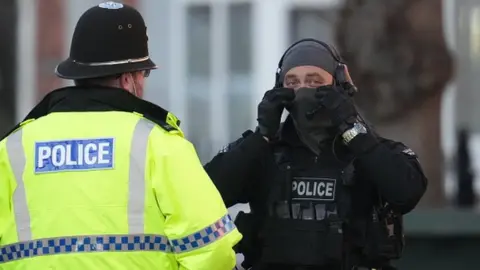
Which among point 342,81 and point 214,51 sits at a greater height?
point 342,81

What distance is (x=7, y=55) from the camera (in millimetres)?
13602

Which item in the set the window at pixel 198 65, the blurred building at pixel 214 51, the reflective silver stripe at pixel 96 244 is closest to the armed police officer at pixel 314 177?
the reflective silver stripe at pixel 96 244

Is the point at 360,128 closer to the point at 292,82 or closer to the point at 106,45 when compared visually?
the point at 292,82

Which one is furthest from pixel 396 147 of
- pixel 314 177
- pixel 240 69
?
pixel 240 69

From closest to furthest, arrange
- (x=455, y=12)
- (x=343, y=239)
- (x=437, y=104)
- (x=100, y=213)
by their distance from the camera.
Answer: (x=100, y=213)
(x=343, y=239)
(x=437, y=104)
(x=455, y=12)

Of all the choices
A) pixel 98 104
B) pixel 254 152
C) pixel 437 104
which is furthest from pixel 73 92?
pixel 437 104

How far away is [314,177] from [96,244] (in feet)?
3.19

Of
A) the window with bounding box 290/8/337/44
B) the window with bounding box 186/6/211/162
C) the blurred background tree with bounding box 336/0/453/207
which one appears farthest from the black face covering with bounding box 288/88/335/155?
the window with bounding box 186/6/211/162

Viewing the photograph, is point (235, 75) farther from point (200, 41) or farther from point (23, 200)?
point (23, 200)

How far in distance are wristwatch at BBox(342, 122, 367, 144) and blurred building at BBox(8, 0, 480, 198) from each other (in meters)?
9.09

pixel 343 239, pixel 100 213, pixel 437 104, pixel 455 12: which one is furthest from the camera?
pixel 455 12

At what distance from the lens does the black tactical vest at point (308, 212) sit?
151 inches

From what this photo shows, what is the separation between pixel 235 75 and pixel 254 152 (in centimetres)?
952

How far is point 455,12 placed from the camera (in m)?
13.0
